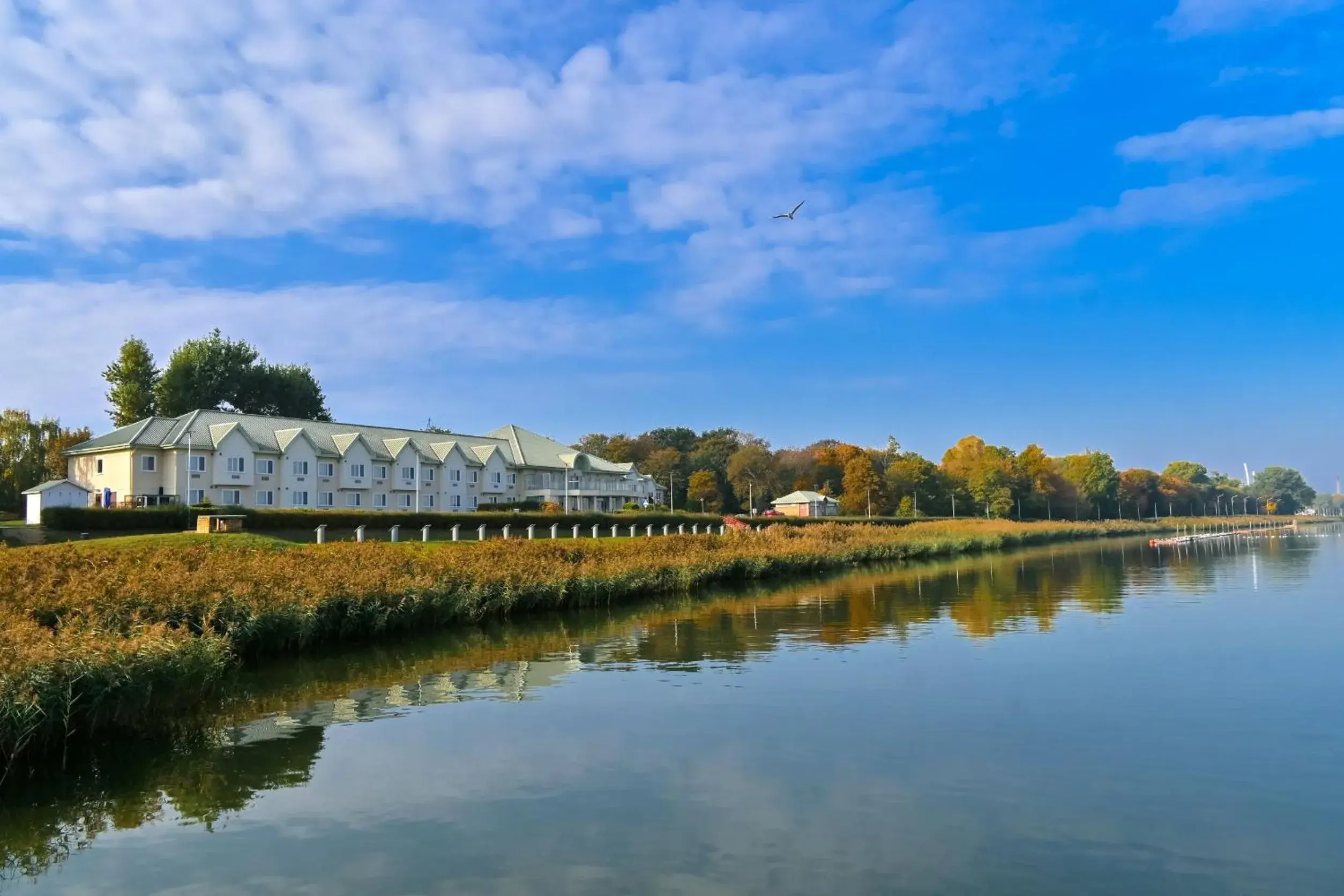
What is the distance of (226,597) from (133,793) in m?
7.52

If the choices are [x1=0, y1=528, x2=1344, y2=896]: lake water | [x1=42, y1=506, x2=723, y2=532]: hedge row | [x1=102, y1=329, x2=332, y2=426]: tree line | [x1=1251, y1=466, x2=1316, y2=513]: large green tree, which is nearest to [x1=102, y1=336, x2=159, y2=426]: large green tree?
[x1=102, y1=329, x2=332, y2=426]: tree line

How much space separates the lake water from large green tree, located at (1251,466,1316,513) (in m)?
187

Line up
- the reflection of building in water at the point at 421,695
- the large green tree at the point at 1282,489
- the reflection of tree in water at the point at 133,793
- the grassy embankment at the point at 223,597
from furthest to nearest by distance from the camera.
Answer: the large green tree at the point at 1282,489
the reflection of building in water at the point at 421,695
the grassy embankment at the point at 223,597
the reflection of tree in water at the point at 133,793

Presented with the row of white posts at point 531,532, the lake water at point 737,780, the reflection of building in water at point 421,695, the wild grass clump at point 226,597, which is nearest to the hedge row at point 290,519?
the row of white posts at point 531,532

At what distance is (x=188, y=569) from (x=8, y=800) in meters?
10.4

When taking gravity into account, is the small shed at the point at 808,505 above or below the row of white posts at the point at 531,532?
above

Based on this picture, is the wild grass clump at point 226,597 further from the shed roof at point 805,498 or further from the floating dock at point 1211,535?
the shed roof at point 805,498

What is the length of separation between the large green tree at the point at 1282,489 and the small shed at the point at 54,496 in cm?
18733

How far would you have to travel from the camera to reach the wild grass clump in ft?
35.2

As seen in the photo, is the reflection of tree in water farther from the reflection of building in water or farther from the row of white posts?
the row of white posts

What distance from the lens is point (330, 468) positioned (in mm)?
58188

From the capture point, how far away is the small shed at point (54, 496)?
42.4 metres

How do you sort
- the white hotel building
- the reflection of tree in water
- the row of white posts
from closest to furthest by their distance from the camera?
the reflection of tree in water, the row of white posts, the white hotel building

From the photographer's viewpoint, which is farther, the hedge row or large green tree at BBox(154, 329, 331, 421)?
large green tree at BBox(154, 329, 331, 421)
